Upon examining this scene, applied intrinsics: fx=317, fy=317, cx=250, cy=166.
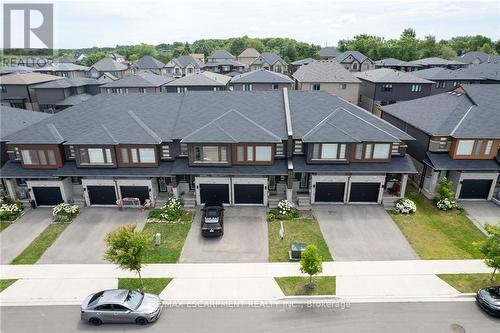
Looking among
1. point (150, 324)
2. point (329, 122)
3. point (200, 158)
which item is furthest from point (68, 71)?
point (150, 324)

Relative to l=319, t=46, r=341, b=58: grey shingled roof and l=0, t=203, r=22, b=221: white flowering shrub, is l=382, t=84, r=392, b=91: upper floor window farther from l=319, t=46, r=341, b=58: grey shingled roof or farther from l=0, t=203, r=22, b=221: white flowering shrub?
l=319, t=46, r=341, b=58: grey shingled roof

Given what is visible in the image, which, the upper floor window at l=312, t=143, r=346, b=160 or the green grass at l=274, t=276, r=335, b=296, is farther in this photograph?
the upper floor window at l=312, t=143, r=346, b=160

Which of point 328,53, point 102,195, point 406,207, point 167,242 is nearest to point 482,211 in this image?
point 406,207

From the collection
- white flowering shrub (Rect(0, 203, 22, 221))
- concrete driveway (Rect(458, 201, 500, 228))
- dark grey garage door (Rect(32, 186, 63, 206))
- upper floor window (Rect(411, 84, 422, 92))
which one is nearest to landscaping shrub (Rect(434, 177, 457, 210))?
concrete driveway (Rect(458, 201, 500, 228))

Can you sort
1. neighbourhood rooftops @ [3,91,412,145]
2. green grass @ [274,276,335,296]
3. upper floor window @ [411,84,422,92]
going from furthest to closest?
upper floor window @ [411,84,422,92] → neighbourhood rooftops @ [3,91,412,145] → green grass @ [274,276,335,296]

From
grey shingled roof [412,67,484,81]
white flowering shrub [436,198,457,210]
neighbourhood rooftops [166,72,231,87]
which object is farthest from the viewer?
grey shingled roof [412,67,484,81]

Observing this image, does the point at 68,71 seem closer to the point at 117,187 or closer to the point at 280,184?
the point at 117,187

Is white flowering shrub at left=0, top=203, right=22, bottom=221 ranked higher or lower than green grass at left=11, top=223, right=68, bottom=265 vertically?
higher

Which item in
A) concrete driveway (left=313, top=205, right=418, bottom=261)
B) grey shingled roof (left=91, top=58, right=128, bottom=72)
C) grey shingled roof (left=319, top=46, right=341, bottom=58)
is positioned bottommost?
concrete driveway (left=313, top=205, right=418, bottom=261)
